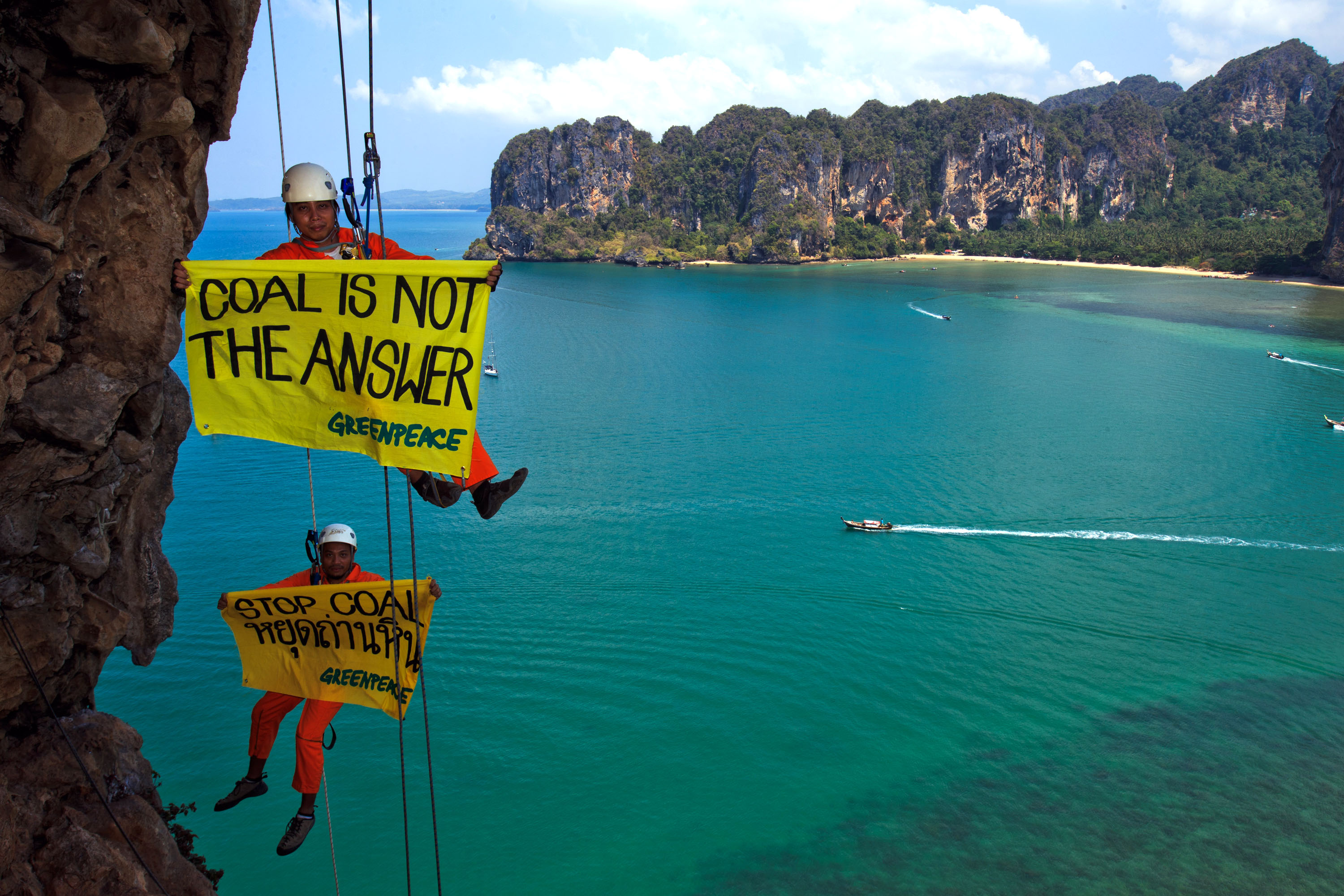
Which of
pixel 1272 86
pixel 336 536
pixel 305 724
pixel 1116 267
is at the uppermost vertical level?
pixel 1272 86

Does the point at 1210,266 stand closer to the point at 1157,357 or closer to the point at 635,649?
the point at 1157,357

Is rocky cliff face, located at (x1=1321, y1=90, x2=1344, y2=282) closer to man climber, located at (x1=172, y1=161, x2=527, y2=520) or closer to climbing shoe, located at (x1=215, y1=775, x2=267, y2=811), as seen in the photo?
man climber, located at (x1=172, y1=161, x2=527, y2=520)

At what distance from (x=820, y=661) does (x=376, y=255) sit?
16569 mm

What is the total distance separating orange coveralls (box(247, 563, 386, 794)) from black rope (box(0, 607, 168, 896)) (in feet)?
3.34

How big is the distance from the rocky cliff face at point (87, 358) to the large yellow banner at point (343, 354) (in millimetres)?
824

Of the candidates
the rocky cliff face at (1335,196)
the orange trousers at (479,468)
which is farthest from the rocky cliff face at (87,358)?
the rocky cliff face at (1335,196)

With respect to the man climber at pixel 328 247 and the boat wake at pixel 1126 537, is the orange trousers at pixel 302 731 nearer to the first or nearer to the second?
the man climber at pixel 328 247

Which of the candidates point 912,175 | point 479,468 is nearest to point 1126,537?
point 479,468

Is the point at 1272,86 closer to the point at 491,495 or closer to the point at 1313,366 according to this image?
the point at 1313,366

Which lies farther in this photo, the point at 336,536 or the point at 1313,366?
the point at 1313,366

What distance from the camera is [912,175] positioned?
5753 inches

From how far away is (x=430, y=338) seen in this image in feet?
15.9

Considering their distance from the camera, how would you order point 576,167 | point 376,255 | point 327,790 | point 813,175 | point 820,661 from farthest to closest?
point 576,167 < point 813,175 < point 820,661 < point 327,790 < point 376,255

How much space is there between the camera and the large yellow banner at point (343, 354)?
4.84 metres
